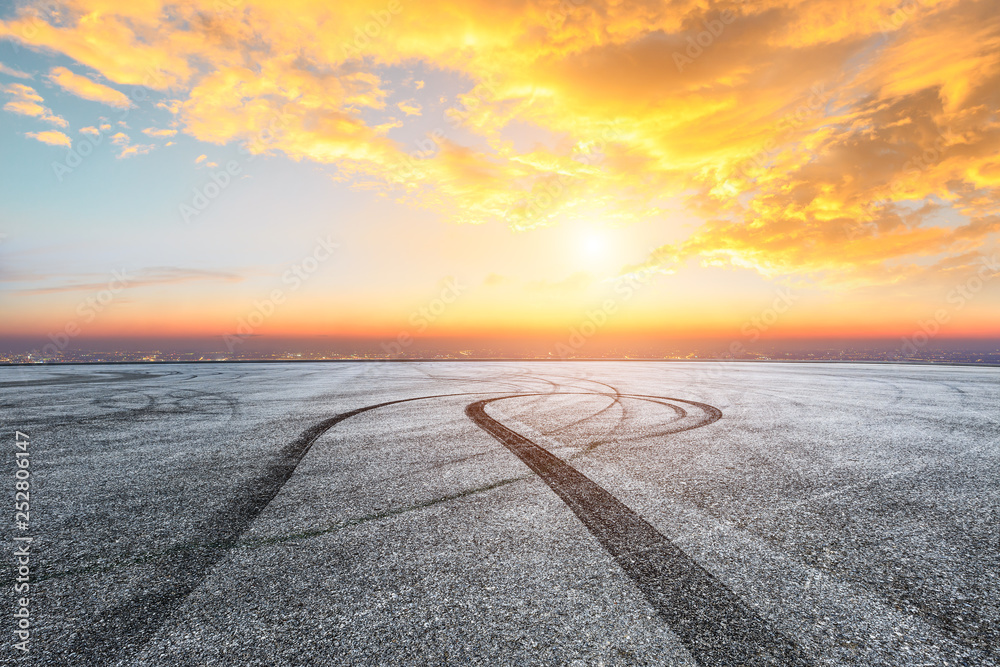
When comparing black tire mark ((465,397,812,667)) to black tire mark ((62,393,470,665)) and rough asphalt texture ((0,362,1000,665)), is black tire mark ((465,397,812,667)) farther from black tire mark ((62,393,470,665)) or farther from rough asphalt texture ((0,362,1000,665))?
black tire mark ((62,393,470,665))

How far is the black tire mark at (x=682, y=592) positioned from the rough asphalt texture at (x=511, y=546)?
0.02 metres

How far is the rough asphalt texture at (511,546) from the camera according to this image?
7.94ft

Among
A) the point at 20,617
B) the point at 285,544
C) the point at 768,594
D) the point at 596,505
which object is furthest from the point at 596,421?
the point at 20,617

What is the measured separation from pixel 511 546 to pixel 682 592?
131 cm

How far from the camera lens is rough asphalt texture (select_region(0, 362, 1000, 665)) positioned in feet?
7.94

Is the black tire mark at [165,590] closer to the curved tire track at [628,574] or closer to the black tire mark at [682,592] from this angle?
the curved tire track at [628,574]

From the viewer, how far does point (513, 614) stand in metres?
2.63

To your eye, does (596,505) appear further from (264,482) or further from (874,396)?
(874,396)

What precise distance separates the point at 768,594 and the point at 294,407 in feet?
34.0

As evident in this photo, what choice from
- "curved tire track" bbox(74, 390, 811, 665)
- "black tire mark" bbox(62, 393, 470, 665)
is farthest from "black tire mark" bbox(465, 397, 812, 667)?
"black tire mark" bbox(62, 393, 470, 665)

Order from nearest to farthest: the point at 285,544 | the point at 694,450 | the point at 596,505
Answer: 1. the point at 285,544
2. the point at 596,505
3. the point at 694,450

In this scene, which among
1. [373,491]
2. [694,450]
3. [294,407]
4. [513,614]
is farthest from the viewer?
[294,407]

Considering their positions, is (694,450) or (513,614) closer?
(513,614)

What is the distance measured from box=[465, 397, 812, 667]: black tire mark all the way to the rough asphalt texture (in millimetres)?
16
